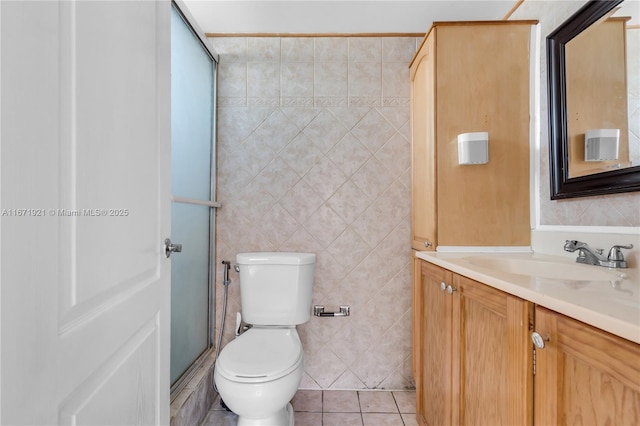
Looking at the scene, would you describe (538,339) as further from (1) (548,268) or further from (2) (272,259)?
(2) (272,259)

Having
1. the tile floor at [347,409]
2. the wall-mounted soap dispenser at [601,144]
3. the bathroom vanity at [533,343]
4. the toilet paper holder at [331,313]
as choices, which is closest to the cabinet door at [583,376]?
the bathroom vanity at [533,343]

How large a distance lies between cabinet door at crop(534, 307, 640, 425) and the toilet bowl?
0.89 meters

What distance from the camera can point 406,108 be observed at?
1961mm

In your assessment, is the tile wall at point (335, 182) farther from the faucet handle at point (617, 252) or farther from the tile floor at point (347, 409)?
the faucet handle at point (617, 252)

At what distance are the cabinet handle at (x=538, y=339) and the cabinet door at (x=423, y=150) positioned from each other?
0.82 metres

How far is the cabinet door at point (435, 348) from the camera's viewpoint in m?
1.21

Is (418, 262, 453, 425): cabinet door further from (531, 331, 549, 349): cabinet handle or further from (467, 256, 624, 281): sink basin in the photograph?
(531, 331, 549, 349): cabinet handle

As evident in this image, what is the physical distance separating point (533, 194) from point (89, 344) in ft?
5.77

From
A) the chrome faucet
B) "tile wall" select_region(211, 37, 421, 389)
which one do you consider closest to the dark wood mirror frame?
the chrome faucet

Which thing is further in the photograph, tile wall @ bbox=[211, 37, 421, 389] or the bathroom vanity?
tile wall @ bbox=[211, 37, 421, 389]

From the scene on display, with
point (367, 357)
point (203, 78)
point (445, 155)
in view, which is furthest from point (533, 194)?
point (203, 78)

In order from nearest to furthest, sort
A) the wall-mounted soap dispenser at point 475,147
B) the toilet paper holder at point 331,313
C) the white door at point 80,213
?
the white door at point 80,213
the wall-mounted soap dispenser at point 475,147
the toilet paper holder at point 331,313

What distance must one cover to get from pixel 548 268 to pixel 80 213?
4.85 ft

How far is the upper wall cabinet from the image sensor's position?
1.51m
